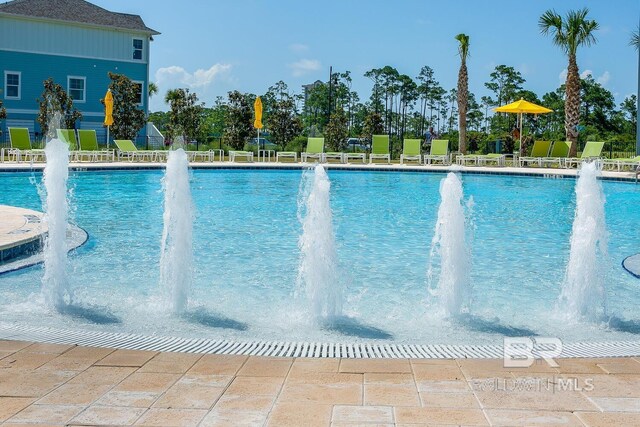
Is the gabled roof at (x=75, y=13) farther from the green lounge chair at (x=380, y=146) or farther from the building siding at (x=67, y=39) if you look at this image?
the green lounge chair at (x=380, y=146)

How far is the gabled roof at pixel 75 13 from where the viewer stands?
3369 centimetres

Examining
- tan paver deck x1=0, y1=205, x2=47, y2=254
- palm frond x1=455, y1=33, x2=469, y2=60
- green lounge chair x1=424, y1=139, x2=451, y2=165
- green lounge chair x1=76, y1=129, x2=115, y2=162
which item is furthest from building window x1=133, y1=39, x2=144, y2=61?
tan paver deck x1=0, y1=205, x2=47, y2=254

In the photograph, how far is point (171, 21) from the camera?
38.3 meters

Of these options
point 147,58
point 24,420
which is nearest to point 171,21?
point 147,58

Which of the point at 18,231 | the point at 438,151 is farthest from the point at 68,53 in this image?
the point at 18,231

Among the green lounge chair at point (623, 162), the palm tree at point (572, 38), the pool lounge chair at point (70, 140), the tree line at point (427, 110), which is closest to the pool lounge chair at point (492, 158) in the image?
the tree line at point (427, 110)

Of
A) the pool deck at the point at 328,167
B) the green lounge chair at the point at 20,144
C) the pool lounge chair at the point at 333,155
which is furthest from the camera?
the pool lounge chair at the point at 333,155

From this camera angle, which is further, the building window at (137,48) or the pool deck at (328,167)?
the building window at (137,48)

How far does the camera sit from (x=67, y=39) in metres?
34.8

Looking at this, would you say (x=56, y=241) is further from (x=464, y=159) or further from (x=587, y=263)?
(x=464, y=159)

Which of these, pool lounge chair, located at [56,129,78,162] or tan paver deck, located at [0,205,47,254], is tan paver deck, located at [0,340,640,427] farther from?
pool lounge chair, located at [56,129,78,162]

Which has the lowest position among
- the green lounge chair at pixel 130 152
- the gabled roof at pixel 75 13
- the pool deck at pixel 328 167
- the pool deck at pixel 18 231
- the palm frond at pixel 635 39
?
the pool deck at pixel 18 231

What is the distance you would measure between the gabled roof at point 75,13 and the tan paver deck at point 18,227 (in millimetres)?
25832

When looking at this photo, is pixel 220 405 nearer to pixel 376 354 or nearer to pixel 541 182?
pixel 376 354
